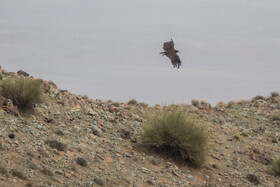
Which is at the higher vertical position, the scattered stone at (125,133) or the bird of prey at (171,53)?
the bird of prey at (171,53)

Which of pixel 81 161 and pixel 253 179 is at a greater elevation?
pixel 253 179

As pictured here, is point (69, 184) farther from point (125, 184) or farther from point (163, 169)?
point (163, 169)

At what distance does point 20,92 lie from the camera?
11.6 m

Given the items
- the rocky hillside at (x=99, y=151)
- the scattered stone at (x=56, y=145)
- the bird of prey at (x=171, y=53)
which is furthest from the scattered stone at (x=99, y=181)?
the bird of prey at (x=171, y=53)

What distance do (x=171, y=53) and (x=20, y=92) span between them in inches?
176

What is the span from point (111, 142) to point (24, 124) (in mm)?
2729

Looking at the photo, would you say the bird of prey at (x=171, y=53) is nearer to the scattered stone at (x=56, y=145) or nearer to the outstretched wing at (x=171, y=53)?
the outstretched wing at (x=171, y=53)

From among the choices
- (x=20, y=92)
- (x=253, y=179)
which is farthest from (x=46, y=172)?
(x=253, y=179)

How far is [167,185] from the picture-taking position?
35.2ft

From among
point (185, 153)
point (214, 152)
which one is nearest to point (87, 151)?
point (185, 153)

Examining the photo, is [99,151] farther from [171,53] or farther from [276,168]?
[276,168]

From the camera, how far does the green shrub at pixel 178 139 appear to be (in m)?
12.5

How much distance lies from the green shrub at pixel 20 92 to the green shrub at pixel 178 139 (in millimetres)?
3640

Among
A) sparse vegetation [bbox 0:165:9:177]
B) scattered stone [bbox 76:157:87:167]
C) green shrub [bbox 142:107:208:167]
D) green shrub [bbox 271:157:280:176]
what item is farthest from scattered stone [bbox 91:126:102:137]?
green shrub [bbox 271:157:280:176]
